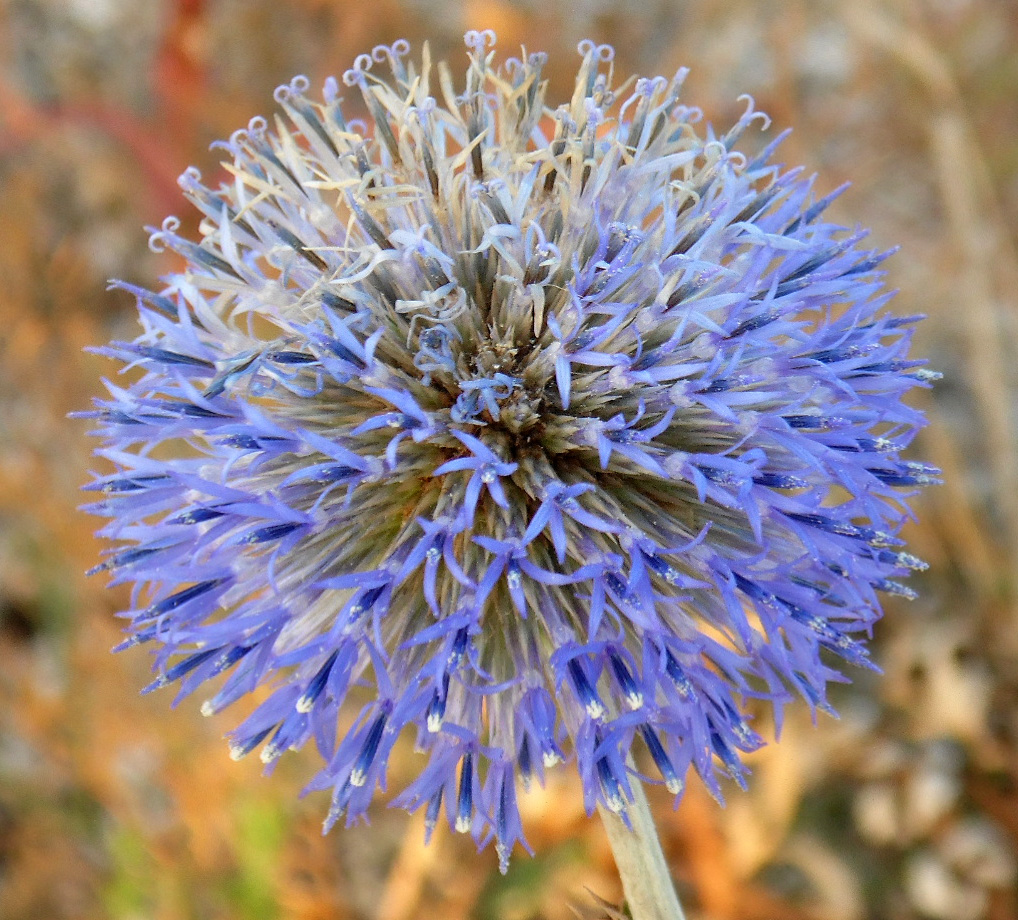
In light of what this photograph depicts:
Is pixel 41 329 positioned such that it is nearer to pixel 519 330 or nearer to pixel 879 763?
pixel 519 330

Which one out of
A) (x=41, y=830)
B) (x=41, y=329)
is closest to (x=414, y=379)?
(x=41, y=830)

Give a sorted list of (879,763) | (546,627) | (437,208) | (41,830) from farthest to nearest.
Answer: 1. (41,830)
2. (879,763)
3. (437,208)
4. (546,627)

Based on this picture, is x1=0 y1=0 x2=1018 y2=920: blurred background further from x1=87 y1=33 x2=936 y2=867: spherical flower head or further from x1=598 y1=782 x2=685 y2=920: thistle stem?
x1=87 y1=33 x2=936 y2=867: spherical flower head

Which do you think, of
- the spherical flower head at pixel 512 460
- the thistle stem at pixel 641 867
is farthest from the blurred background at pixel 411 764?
the spherical flower head at pixel 512 460

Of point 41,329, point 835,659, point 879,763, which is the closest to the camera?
point 879,763

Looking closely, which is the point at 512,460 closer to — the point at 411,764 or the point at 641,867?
the point at 641,867

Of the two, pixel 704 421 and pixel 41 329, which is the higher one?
pixel 41 329

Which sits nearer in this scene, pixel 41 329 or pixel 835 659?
pixel 835 659

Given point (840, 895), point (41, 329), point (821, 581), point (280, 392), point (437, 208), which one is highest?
point (41, 329)

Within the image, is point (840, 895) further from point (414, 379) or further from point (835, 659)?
point (414, 379)
